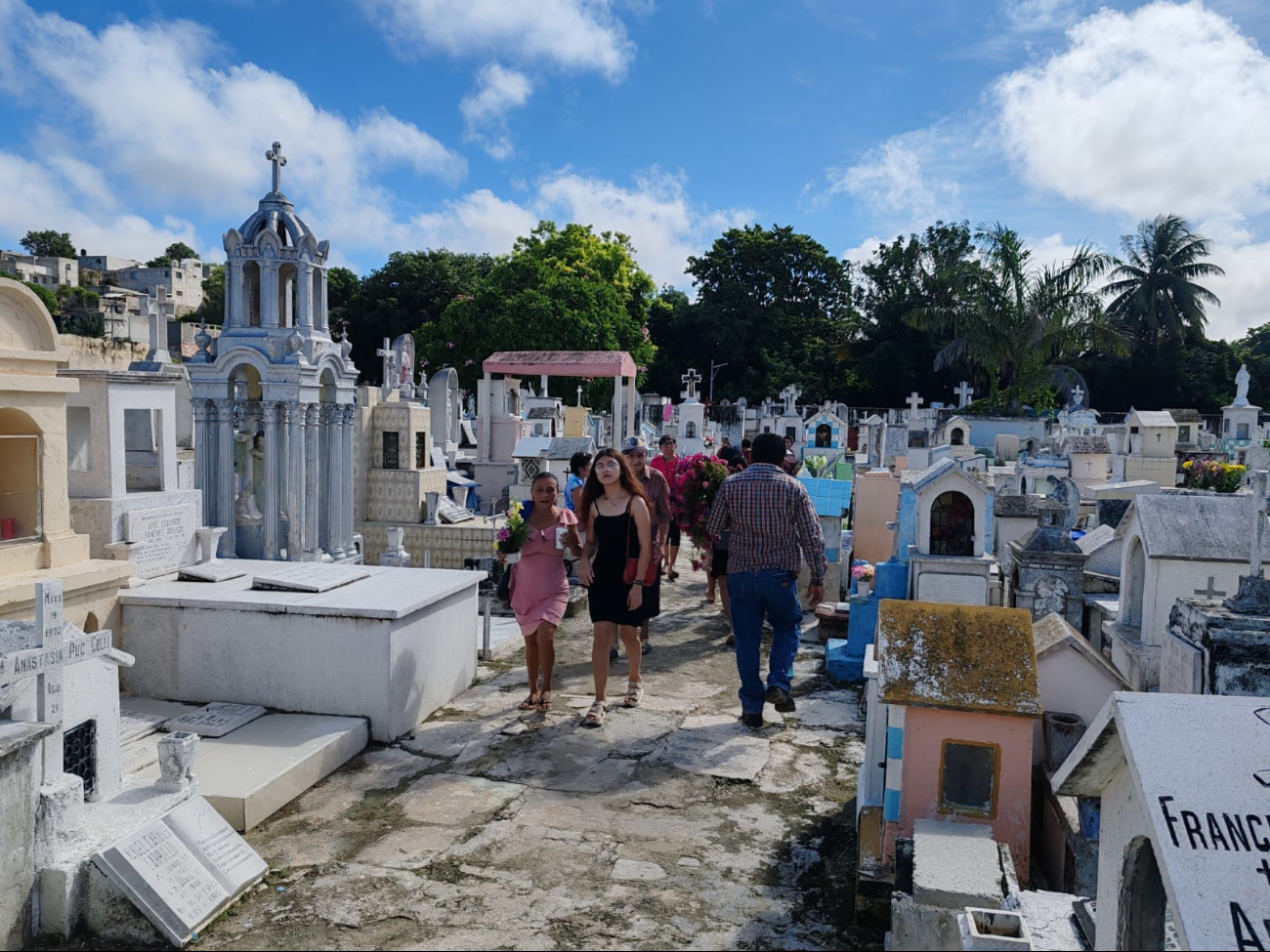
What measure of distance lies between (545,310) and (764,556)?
87.9 ft

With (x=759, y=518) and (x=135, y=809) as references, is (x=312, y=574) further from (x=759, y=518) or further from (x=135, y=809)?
(x=759, y=518)

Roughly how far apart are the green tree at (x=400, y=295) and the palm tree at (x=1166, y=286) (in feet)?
98.7

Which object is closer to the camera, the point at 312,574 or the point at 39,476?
the point at 39,476

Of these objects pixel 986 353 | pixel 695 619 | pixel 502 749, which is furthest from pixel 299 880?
pixel 986 353

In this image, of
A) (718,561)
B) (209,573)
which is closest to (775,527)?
(718,561)

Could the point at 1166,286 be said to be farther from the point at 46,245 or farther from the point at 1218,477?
the point at 46,245

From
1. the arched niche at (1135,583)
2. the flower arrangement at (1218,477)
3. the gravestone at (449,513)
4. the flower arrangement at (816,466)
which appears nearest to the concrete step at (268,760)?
the arched niche at (1135,583)

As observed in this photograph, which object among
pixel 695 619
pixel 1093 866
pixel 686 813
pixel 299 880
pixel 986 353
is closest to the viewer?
pixel 1093 866

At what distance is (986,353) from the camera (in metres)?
30.6

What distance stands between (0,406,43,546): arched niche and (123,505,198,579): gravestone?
1.23 m

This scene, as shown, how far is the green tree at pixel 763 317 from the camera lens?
Result: 144 feet

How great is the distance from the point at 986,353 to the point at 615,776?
28671 millimetres

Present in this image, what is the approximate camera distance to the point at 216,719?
5.24 meters

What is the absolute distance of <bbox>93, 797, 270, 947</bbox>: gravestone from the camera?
3.41 meters
